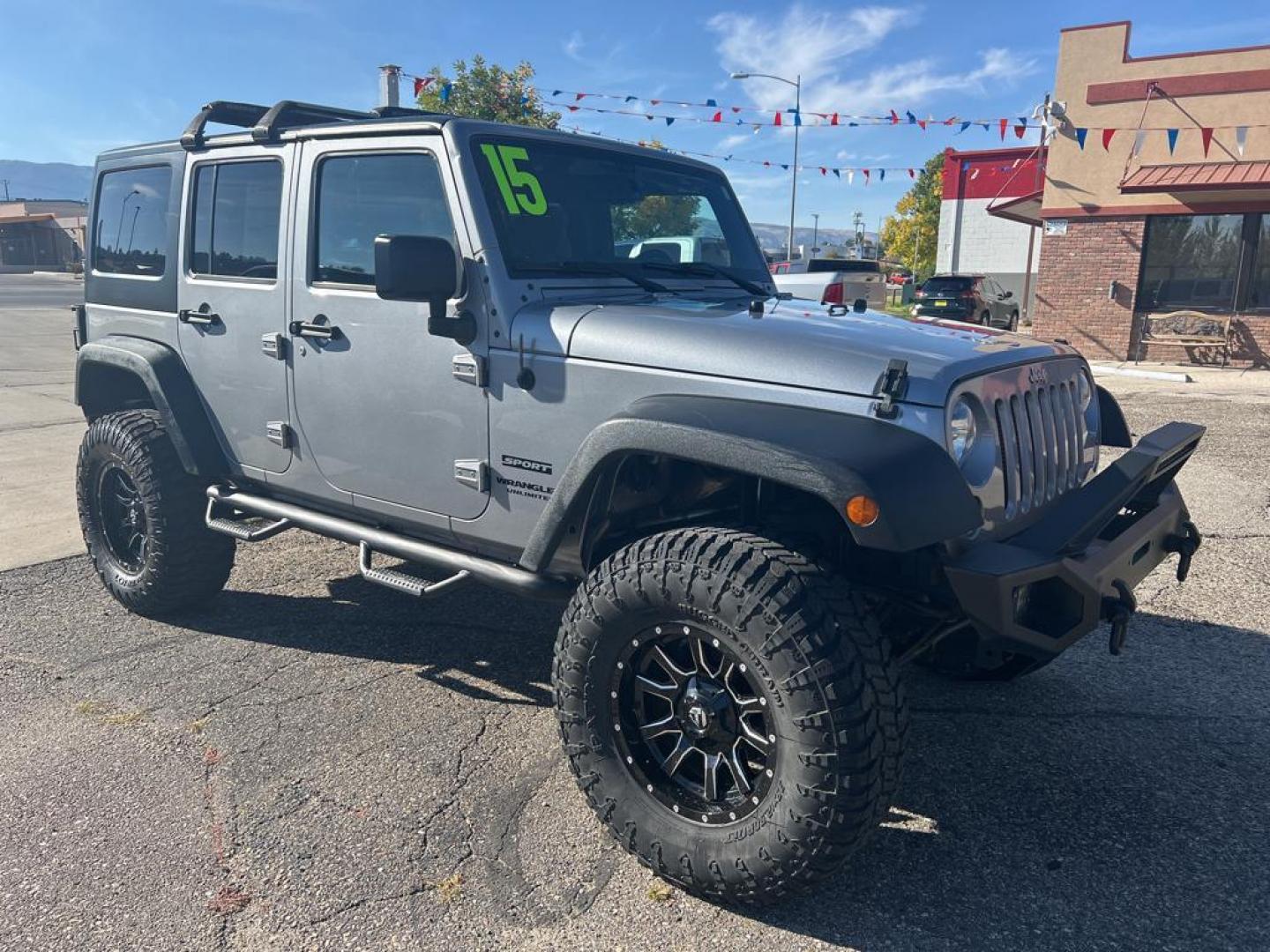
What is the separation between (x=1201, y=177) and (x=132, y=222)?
1591 cm

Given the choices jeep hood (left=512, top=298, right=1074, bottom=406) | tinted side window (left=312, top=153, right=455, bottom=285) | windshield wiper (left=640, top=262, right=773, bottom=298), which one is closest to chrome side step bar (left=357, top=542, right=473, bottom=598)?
jeep hood (left=512, top=298, right=1074, bottom=406)

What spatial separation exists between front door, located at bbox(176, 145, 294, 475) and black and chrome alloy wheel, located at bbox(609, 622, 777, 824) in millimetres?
1938

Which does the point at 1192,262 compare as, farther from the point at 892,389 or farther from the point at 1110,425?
the point at 892,389

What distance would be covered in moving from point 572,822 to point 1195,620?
11.0 feet

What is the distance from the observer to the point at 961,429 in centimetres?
244

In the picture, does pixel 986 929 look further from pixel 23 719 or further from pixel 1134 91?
pixel 1134 91

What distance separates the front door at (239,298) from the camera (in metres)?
3.75

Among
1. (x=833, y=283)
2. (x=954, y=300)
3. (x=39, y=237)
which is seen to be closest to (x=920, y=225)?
(x=954, y=300)

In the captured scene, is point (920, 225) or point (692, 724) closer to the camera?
point (692, 724)

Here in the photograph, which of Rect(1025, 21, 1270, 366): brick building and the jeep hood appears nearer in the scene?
the jeep hood

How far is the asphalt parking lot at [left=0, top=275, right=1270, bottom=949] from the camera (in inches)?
96.2

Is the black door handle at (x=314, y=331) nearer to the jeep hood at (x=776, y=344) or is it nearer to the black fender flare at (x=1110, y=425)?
the jeep hood at (x=776, y=344)

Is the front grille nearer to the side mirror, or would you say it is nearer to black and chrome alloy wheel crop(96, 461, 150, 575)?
the side mirror

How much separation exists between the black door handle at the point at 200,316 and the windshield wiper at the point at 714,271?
1885 millimetres
